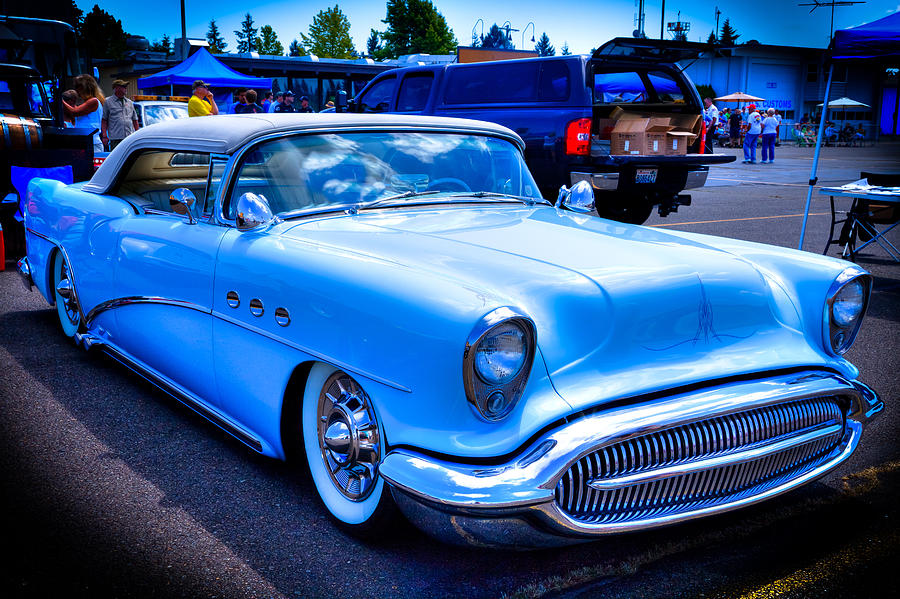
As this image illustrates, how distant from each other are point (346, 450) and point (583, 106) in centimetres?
663

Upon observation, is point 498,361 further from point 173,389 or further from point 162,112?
point 162,112

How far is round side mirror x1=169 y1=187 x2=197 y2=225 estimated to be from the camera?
3.21 meters

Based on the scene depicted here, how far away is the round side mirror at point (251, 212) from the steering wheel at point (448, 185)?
760 mm

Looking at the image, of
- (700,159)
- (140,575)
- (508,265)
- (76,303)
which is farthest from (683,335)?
(700,159)

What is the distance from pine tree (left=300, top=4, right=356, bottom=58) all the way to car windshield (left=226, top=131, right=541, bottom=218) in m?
51.4

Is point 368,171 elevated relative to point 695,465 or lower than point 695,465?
elevated

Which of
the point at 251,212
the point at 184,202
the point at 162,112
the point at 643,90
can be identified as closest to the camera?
the point at 251,212

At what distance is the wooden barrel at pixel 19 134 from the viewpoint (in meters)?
8.17

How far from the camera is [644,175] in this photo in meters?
8.57

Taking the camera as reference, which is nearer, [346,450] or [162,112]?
[346,450]

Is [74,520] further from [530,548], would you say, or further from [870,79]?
[870,79]

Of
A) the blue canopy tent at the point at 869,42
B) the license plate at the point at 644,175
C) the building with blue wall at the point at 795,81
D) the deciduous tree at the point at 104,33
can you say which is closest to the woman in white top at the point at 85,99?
the license plate at the point at 644,175

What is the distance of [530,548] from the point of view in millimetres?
2117

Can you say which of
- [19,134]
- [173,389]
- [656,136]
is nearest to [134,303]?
[173,389]
